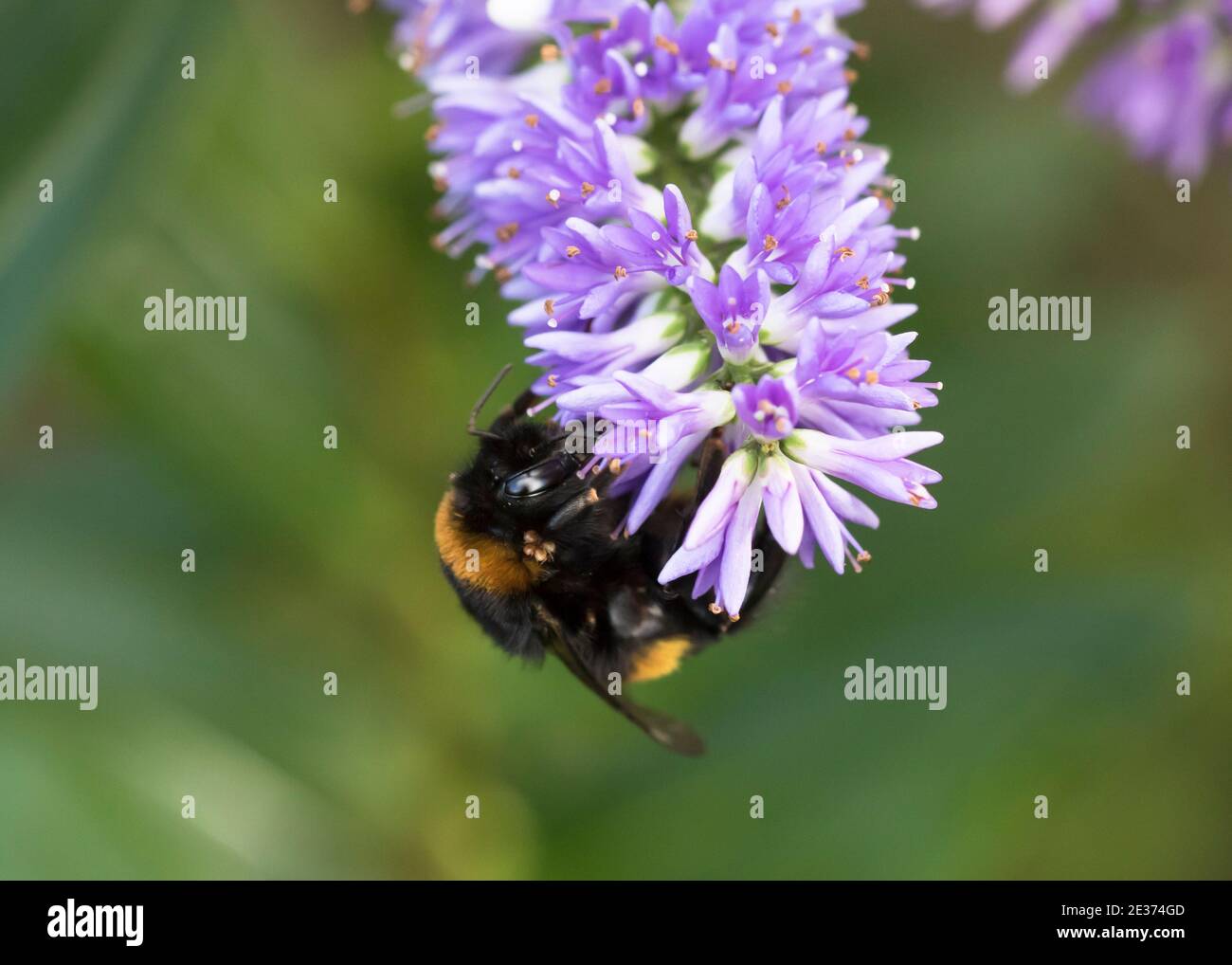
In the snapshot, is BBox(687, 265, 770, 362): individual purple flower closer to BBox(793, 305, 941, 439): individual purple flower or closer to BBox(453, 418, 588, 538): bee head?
BBox(793, 305, 941, 439): individual purple flower

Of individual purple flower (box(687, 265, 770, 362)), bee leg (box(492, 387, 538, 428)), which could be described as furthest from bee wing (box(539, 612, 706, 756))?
individual purple flower (box(687, 265, 770, 362))

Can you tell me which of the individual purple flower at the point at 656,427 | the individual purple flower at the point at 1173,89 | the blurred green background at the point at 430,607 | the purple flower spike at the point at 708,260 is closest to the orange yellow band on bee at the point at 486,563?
the purple flower spike at the point at 708,260

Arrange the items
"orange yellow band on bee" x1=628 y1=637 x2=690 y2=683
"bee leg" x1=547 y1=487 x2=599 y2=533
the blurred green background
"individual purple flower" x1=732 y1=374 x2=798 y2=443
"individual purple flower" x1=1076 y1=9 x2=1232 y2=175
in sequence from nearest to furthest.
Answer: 1. "individual purple flower" x1=732 y1=374 x2=798 y2=443
2. "bee leg" x1=547 y1=487 x2=599 y2=533
3. "orange yellow band on bee" x1=628 y1=637 x2=690 y2=683
4. "individual purple flower" x1=1076 y1=9 x2=1232 y2=175
5. the blurred green background

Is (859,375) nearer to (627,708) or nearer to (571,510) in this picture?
(571,510)

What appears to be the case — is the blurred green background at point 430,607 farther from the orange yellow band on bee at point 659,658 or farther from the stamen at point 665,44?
the stamen at point 665,44

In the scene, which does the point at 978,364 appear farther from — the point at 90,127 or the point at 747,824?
the point at 90,127

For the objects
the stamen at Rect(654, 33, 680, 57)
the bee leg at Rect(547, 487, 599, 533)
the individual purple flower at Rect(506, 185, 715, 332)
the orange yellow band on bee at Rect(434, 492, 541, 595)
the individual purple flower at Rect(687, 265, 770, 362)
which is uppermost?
the stamen at Rect(654, 33, 680, 57)
